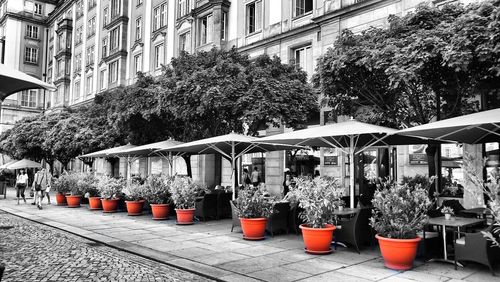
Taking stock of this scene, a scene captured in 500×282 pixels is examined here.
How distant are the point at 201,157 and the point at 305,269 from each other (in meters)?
19.8

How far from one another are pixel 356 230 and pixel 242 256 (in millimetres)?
2394

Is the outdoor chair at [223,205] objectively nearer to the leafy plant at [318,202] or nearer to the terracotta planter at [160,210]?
the terracotta planter at [160,210]

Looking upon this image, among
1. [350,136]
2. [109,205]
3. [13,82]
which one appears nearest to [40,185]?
[109,205]

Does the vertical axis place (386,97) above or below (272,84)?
below

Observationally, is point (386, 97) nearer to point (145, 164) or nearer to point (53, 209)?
point (53, 209)

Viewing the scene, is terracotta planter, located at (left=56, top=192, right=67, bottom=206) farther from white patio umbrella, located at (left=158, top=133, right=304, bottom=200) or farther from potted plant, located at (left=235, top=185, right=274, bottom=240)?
potted plant, located at (left=235, top=185, right=274, bottom=240)

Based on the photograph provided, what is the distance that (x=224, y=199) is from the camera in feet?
46.7

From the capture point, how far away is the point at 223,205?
559 inches

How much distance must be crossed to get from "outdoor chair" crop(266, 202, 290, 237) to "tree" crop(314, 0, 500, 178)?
382 cm

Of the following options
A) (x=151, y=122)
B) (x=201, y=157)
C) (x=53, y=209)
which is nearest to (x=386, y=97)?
(x=151, y=122)

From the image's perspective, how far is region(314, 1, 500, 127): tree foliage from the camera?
8.99 metres

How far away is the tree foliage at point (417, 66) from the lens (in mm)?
8992

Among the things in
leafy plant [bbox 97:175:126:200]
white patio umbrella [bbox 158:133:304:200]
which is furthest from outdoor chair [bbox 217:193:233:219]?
leafy plant [bbox 97:175:126:200]

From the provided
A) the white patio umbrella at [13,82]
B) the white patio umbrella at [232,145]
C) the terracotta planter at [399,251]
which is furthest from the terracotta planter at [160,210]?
the white patio umbrella at [13,82]
